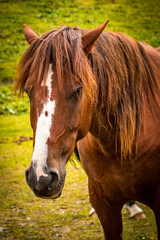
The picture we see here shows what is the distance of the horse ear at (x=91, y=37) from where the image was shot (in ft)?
5.54

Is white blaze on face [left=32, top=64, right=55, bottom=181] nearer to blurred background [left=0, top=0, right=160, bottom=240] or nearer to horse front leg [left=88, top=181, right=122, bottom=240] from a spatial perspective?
blurred background [left=0, top=0, right=160, bottom=240]

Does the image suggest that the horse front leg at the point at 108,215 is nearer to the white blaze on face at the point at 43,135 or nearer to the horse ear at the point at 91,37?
the white blaze on face at the point at 43,135

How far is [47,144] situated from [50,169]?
14 centimetres

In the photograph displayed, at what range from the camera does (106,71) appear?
1.88m

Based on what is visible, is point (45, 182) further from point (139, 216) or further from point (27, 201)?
point (27, 201)

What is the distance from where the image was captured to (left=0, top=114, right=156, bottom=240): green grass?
136 inches

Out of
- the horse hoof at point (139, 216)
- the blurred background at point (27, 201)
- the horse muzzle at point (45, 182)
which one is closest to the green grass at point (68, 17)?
the blurred background at point (27, 201)

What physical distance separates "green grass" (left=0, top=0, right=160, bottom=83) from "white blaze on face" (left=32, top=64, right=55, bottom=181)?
49.5ft

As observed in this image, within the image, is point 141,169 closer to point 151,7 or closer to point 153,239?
point 153,239

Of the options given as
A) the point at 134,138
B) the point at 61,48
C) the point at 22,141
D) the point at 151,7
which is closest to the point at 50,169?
the point at 61,48

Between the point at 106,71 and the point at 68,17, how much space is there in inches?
795

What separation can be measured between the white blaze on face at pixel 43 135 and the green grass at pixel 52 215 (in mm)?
1359

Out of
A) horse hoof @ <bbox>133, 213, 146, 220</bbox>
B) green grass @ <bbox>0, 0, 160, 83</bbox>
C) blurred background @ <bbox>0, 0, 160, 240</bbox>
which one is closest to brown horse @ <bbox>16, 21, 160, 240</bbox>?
blurred background @ <bbox>0, 0, 160, 240</bbox>

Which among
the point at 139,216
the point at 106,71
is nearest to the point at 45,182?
the point at 106,71
